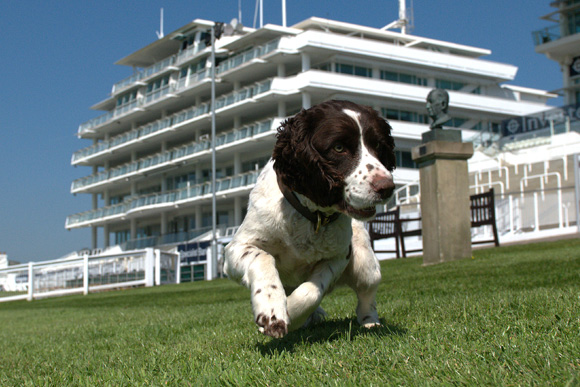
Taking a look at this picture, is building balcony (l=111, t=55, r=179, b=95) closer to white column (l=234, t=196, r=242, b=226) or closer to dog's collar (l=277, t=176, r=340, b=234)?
white column (l=234, t=196, r=242, b=226)

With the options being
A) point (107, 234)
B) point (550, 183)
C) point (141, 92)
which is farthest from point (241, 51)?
point (550, 183)

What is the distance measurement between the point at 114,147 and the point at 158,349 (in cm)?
6680

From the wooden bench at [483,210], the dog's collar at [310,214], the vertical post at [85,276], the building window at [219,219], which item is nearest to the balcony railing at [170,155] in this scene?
the building window at [219,219]

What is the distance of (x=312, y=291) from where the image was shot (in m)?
3.38

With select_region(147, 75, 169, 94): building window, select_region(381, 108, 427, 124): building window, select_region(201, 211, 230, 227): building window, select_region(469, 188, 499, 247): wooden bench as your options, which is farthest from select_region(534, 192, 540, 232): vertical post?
select_region(147, 75, 169, 94): building window

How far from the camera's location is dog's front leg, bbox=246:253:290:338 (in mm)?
3020

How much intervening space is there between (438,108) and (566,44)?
40477 millimetres

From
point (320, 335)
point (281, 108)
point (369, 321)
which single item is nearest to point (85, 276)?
point (369, 321)

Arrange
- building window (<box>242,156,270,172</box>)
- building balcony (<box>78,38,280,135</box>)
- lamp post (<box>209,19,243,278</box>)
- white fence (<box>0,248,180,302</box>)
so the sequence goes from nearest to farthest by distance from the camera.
→ white fence (<box>0,248,180,302</box>)
lamp post (<box>209,19,243,278</box>)
building balcony (<box>78,38,280,135</box>)
building window (<box>242,156,270,172</box>)

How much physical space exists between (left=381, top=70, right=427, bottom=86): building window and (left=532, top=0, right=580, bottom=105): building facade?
9920mm

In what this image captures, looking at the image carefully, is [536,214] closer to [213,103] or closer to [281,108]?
[213,103]

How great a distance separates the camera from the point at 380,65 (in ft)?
175

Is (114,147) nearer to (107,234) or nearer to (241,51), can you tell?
(107,234)

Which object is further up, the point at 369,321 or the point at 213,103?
the point at 213,103
